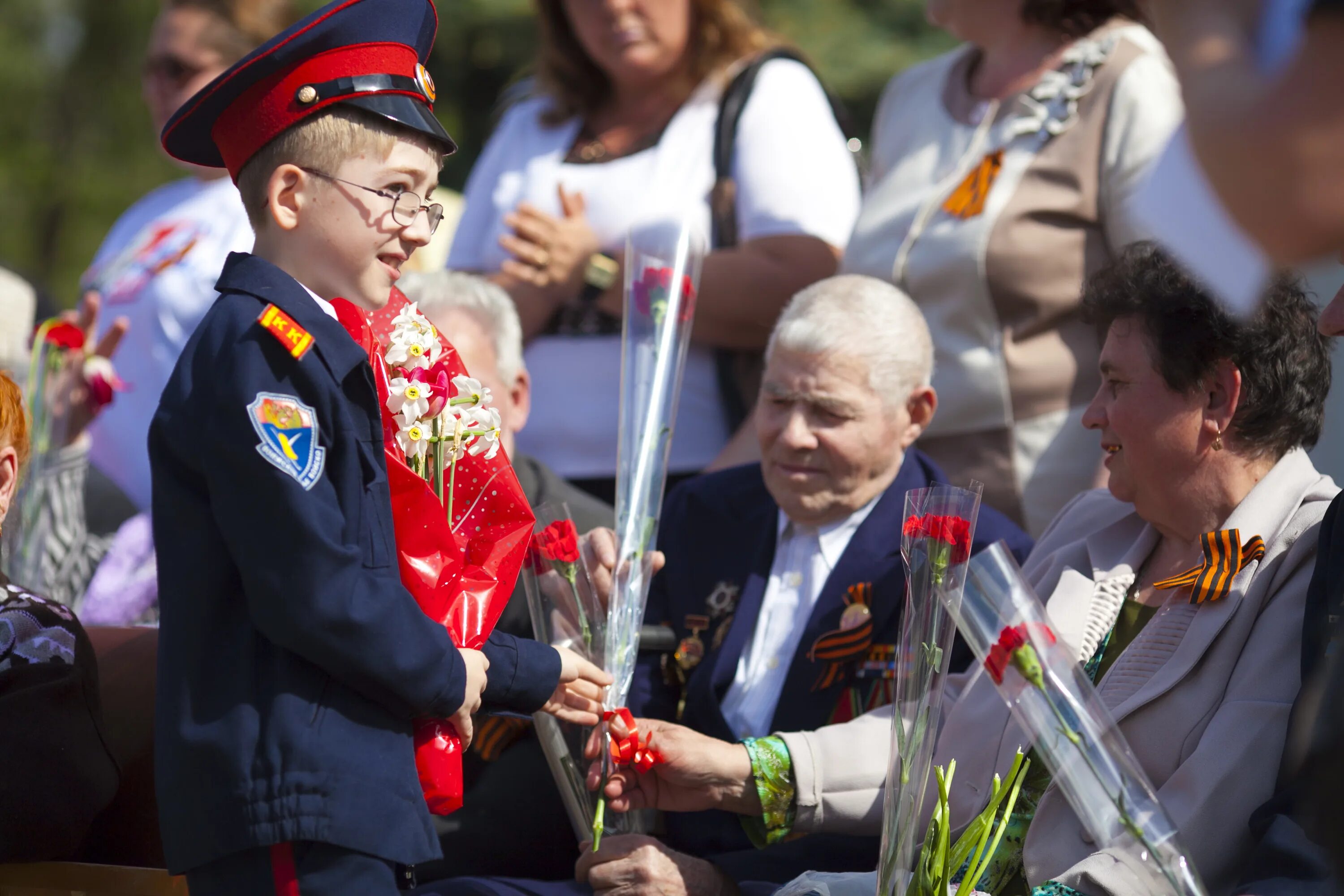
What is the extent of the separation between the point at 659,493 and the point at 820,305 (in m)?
0.62

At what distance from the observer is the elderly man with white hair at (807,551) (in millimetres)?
3105

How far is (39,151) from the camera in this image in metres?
14.8

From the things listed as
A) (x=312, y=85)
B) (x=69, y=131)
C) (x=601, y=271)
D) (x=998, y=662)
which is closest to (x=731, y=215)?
(x=601, y=271)

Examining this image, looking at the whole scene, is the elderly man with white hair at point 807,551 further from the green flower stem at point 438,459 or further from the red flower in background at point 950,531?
the green flower stem at point 438,459

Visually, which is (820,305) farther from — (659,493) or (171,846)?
(171,846)

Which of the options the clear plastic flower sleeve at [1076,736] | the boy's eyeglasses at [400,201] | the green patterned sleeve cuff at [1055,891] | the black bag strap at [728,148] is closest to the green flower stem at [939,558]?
the clear plastic flower sleeve at [1076,736]

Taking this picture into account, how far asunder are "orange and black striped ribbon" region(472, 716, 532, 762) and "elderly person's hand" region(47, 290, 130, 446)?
1788 mm

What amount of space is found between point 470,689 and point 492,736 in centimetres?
121

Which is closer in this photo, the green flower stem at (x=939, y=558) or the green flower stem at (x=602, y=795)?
the green flower stem at (x=939, y=558)

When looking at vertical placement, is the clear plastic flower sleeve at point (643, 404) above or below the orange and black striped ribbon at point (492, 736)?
above

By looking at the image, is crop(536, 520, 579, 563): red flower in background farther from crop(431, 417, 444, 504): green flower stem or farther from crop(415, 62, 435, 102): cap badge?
crop(415, 62, 435, 102): cap badge

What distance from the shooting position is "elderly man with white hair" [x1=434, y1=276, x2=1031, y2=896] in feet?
10.2

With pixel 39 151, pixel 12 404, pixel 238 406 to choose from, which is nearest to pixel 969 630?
pixel 238 406

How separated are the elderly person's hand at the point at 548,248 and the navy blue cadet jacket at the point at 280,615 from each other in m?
1.80
